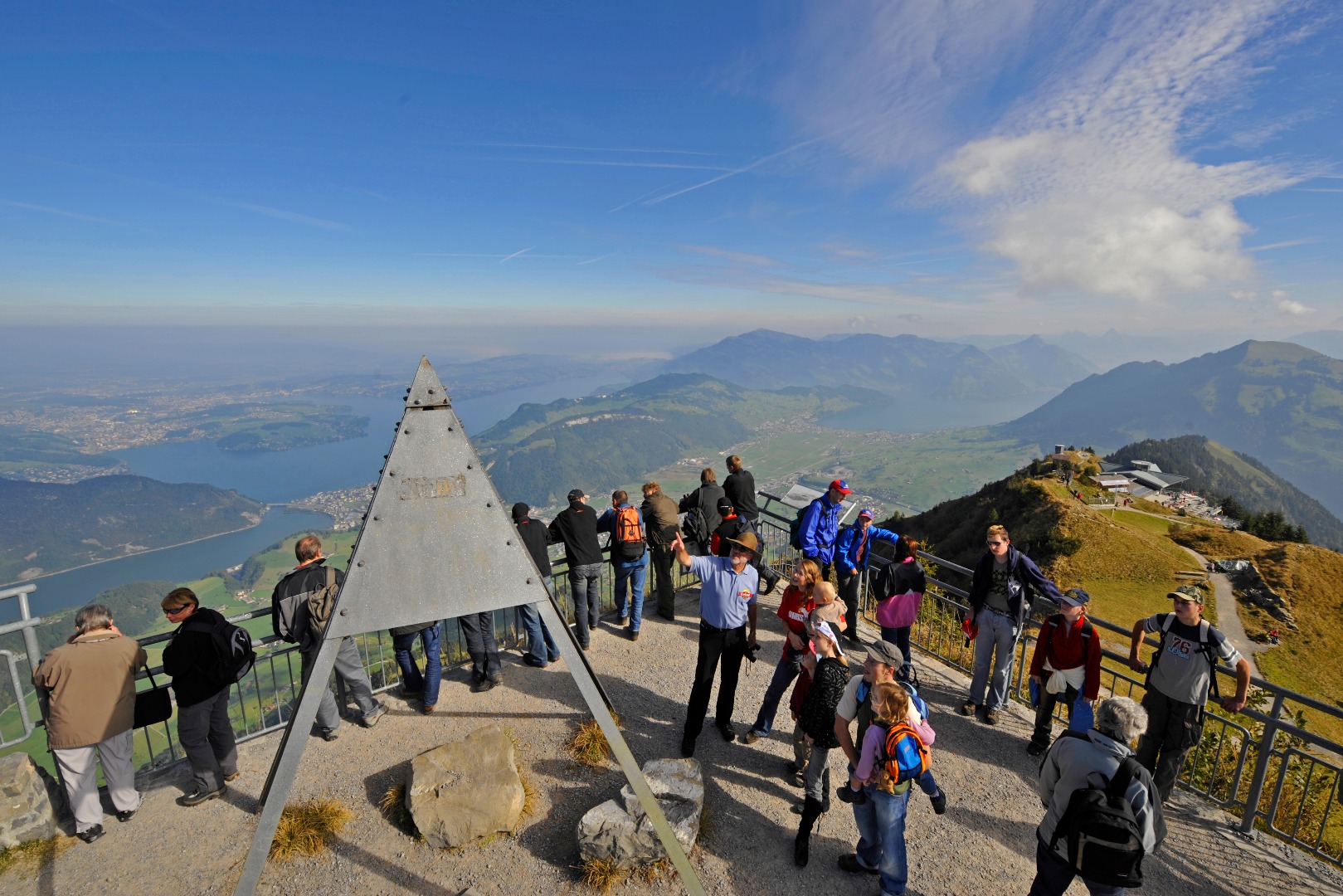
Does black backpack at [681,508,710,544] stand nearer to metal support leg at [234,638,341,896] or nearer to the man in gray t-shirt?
the man in gray t-shirt

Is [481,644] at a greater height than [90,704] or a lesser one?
lesser

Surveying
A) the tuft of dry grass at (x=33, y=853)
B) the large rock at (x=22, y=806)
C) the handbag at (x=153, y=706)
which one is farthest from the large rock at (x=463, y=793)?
the large rock at (x=22, y=806)

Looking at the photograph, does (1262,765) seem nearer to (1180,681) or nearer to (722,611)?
(1180,681)

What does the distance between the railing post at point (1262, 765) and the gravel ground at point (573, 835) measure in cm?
17

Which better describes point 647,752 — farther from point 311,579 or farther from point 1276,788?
point 1276,788

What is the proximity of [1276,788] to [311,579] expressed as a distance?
874 centimetres

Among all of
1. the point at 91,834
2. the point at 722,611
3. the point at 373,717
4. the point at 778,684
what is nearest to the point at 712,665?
the point at 722,611

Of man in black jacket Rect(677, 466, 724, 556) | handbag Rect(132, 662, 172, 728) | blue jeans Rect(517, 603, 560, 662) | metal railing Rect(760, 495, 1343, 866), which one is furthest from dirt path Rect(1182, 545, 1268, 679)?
handbag Rect(132, 662, 172, 728)

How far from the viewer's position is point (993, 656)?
639cm

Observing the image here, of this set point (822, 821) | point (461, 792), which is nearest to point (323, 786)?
point (461, 792)

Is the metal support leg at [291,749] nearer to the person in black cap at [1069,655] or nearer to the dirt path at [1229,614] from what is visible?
the person in black cap at [1069,655]

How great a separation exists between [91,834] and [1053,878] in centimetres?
746

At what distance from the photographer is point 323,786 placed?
530cm

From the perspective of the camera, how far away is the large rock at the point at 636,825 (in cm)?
447
